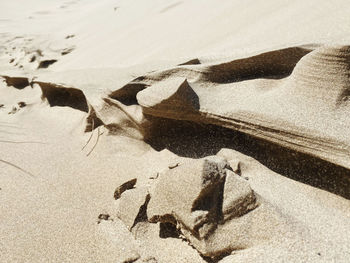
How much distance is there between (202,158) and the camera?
0.98 m

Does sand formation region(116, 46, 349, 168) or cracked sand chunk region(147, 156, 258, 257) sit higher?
sand formation region(116, 46, 349, 168)

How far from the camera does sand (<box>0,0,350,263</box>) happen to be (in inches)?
35.0

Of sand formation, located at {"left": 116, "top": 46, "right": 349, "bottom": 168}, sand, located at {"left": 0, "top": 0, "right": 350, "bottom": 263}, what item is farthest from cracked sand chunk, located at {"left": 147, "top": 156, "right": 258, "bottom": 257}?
sand formation, located at {"left": 116, "top": 46, "right": 349, "bottom": 168}

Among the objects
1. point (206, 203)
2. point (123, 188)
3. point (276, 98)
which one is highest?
point (276, 98)

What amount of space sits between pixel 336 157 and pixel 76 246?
85 cm

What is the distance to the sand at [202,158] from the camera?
2.92 ft

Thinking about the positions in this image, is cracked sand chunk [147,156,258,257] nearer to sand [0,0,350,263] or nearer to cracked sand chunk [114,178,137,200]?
sand [0,0,350,263]

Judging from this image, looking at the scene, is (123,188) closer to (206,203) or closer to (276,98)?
(206,203)

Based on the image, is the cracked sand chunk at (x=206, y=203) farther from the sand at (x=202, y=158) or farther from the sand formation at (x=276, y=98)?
the sand formation at (x=276, y=98)

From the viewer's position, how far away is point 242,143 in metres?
1.20

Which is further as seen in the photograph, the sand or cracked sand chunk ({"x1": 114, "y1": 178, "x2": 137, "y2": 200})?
cracked sand chunk ({"x1": 114, "y1": 178, "x2": 137, "y2": 200})

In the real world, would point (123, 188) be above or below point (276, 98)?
below

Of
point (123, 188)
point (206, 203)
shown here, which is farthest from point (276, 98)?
point (123, 188)

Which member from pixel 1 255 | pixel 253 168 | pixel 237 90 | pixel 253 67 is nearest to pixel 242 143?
pixel 253 168
